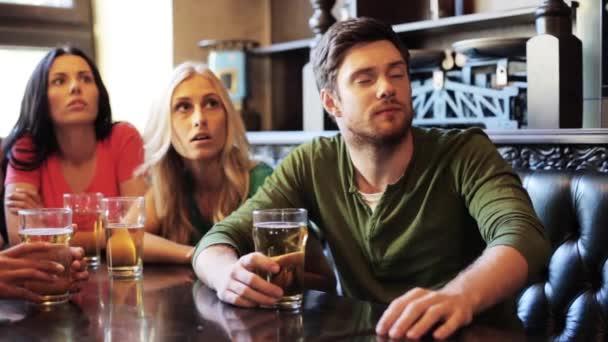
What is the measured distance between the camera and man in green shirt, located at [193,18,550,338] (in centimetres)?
145

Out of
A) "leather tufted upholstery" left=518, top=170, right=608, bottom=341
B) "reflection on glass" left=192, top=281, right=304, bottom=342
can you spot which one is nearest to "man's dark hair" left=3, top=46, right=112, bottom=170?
"reflection on glass" left=192, top=281, right=304, bottom=342

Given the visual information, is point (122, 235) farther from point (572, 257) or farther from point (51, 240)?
point (572, 257)

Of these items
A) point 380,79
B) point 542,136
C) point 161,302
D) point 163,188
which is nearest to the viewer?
point 161,302

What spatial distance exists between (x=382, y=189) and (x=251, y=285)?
49 centimetres

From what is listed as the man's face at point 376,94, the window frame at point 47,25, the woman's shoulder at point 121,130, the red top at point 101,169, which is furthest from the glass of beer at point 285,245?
the window frame at point 47,25

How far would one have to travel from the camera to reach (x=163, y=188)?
1886 mm

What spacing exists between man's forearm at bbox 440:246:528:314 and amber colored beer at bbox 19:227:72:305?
2.04ft

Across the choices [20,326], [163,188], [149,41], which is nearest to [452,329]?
[20,326]

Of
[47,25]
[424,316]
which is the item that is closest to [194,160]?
[424,316]

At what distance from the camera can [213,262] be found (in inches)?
53.6

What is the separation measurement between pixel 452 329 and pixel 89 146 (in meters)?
1.60

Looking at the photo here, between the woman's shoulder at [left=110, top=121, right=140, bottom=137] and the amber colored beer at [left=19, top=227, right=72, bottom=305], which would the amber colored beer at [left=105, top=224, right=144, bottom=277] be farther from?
the woman's shoulder at [left=110, top=121, right=140, bottom=137]

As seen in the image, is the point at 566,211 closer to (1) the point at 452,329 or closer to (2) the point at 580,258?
(2) the point at 580,258

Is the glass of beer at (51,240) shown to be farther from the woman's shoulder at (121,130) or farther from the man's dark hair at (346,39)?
the woman's shoulder at (121,130)
